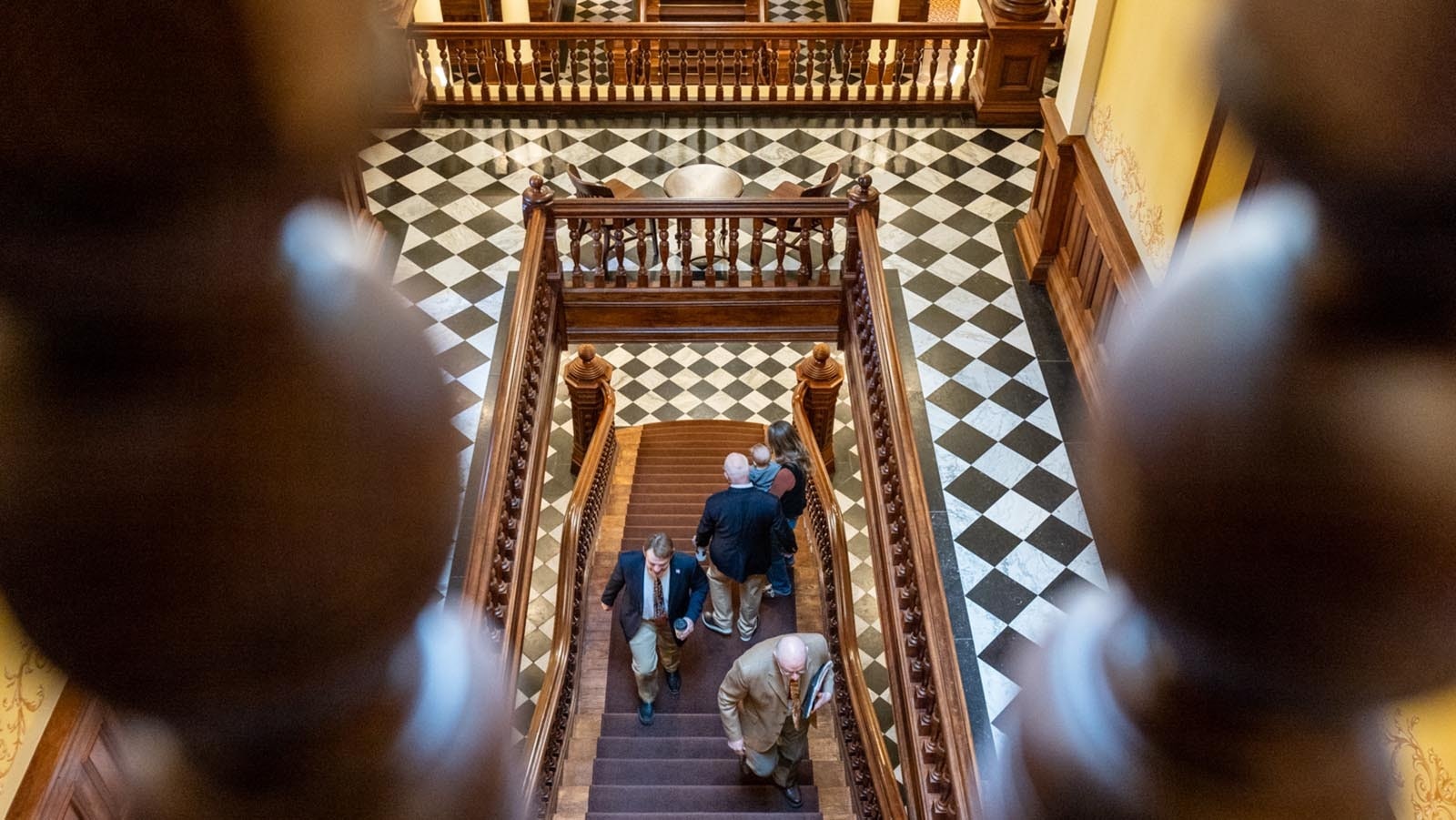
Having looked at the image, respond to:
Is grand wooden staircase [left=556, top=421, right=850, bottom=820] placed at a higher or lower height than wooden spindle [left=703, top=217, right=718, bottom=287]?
lower

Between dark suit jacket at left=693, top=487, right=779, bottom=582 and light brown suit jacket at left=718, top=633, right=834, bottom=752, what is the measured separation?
0.91 m

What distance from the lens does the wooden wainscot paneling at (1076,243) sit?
20.9 ft

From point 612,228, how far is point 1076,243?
10.6ft

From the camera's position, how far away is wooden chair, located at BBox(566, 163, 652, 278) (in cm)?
685

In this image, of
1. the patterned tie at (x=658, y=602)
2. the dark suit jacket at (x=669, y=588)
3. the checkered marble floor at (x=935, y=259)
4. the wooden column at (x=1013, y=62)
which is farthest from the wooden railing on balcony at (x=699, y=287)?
the wooden column at (x=1013, y=62)

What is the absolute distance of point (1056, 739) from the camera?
468mm

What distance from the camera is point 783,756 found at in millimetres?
5246

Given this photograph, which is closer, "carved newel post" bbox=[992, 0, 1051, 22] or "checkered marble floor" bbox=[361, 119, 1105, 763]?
"checkered marble floor" bbox=[361, 119, 1105, 763]

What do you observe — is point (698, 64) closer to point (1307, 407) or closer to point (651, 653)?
point (651, 653)

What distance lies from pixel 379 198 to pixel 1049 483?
223 inches

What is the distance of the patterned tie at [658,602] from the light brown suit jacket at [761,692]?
2.05ft

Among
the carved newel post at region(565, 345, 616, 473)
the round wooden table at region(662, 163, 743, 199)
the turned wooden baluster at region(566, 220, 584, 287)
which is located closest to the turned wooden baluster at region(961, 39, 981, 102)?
the round wooden table at region(662, 163, 743, 199)

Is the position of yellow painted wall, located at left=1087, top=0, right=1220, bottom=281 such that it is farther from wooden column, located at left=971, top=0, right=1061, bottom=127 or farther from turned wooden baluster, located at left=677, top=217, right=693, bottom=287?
turned wooden baluster, located at left=677, top=217, right=693, bottom=287

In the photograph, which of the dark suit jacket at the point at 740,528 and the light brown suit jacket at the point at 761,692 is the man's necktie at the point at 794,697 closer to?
the light brown suit jacket at the point at 761,692
